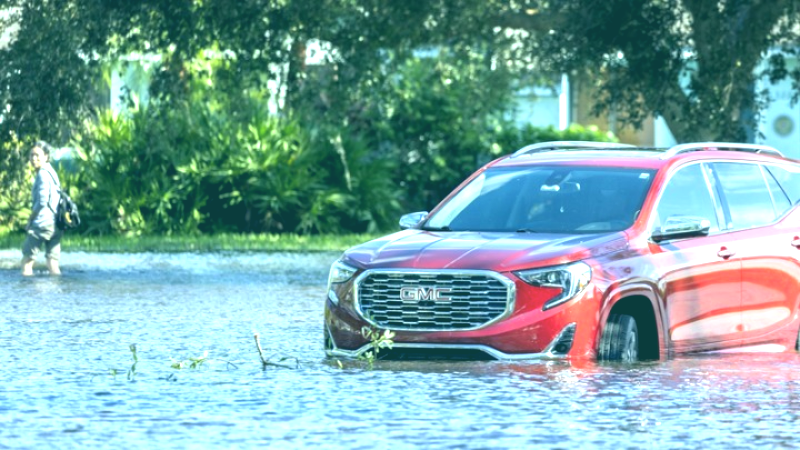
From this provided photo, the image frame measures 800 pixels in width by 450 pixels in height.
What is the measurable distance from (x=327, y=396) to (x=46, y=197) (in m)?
11.9

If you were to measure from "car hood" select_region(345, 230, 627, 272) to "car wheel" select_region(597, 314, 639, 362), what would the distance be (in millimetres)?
444

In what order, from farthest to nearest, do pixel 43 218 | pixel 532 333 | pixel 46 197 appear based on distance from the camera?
pixel 46 197 → pixel 43 218 → pixel 532 333

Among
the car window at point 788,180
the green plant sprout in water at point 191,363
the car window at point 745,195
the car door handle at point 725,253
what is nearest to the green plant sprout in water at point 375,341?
the green plant sprout in water at point 191,363

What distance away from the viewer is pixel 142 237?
96.0 feet

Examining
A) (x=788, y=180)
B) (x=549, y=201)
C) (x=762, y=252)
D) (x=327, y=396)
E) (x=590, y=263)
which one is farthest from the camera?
(x=788, y=180)

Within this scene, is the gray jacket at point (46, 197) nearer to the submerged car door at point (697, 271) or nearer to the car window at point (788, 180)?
the car window at point (788, 180)

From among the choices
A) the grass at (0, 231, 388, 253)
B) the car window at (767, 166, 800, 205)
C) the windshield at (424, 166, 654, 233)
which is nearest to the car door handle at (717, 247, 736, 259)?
the windshield at (424, 166, 654, 233)

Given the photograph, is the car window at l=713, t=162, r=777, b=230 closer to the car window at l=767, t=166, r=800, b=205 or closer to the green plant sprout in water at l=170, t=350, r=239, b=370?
the car window at l=767, t=166, r=800, b=205

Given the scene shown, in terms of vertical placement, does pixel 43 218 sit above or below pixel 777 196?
below

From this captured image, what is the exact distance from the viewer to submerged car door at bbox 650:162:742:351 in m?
12.3

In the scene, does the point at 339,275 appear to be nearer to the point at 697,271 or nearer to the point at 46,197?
the point at 697,271

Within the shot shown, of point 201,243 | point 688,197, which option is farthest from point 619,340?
point 201,243

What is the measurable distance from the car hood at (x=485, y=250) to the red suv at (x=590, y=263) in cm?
1

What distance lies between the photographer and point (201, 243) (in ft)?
89.0
